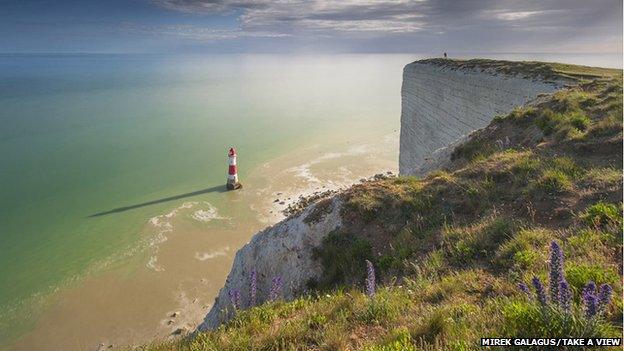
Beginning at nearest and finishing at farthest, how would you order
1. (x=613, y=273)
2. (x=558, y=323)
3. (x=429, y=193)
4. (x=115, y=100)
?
(x=558, y=323) → (x=613, y=273) → (x=429, y=193) → (x=115, y=100)

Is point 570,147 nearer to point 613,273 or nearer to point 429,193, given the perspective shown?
point 429,193

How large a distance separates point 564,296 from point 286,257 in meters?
7.37

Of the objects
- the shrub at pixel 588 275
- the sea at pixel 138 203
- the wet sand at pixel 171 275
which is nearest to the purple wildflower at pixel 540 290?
the shrub at pixel 588 275

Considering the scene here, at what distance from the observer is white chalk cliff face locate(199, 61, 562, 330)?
32.4 feet

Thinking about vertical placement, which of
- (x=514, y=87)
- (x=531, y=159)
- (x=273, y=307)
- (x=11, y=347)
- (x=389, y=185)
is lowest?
(x=11, y=347)

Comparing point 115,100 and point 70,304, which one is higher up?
point 115,100

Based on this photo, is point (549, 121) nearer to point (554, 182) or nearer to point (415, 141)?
point (554, 182)

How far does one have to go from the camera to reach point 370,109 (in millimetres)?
85625

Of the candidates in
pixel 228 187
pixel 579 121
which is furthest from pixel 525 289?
pixel 228 187

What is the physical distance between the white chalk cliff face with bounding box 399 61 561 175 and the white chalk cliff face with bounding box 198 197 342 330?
6.33 metres

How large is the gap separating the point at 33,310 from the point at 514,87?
28695 millimetres

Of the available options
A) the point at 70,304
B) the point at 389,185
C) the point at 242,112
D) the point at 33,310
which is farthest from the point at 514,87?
the point at 242,112

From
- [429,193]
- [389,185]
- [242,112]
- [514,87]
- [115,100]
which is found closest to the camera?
[429,193]

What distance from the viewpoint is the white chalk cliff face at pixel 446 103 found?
836 inches
